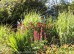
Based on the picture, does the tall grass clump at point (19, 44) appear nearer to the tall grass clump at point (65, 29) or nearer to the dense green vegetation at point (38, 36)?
the dense green vegetation at point (38, 36)

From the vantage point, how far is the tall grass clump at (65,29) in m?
9.12

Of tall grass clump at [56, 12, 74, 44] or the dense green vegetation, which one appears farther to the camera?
tall grass clump at [56, 12, 74, 44]

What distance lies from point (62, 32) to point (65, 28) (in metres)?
0.22

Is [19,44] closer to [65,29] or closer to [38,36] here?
[38,36]

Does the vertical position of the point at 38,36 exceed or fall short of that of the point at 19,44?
it exceeds it

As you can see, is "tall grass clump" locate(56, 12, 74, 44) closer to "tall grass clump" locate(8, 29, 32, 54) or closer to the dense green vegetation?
the dense green vegetation

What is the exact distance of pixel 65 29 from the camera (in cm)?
945

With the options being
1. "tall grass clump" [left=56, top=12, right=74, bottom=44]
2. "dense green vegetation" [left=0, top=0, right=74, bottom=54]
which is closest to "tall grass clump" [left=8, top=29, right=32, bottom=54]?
"dense green vegetation" [left=0, top=0, right=74, bottom=54]

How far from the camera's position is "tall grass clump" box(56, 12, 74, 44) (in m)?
9.12

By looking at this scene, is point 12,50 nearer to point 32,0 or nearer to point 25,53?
point 25,53

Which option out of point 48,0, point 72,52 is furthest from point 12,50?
point 48,0

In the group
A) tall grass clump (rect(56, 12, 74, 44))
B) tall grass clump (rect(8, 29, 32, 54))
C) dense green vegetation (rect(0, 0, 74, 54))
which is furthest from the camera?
tall grass clump (rect(56, 12, 74, 44))

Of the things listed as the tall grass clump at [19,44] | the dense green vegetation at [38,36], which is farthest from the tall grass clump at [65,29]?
the tall grass clump at [19,44]

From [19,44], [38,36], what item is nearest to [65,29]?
[38,36]
